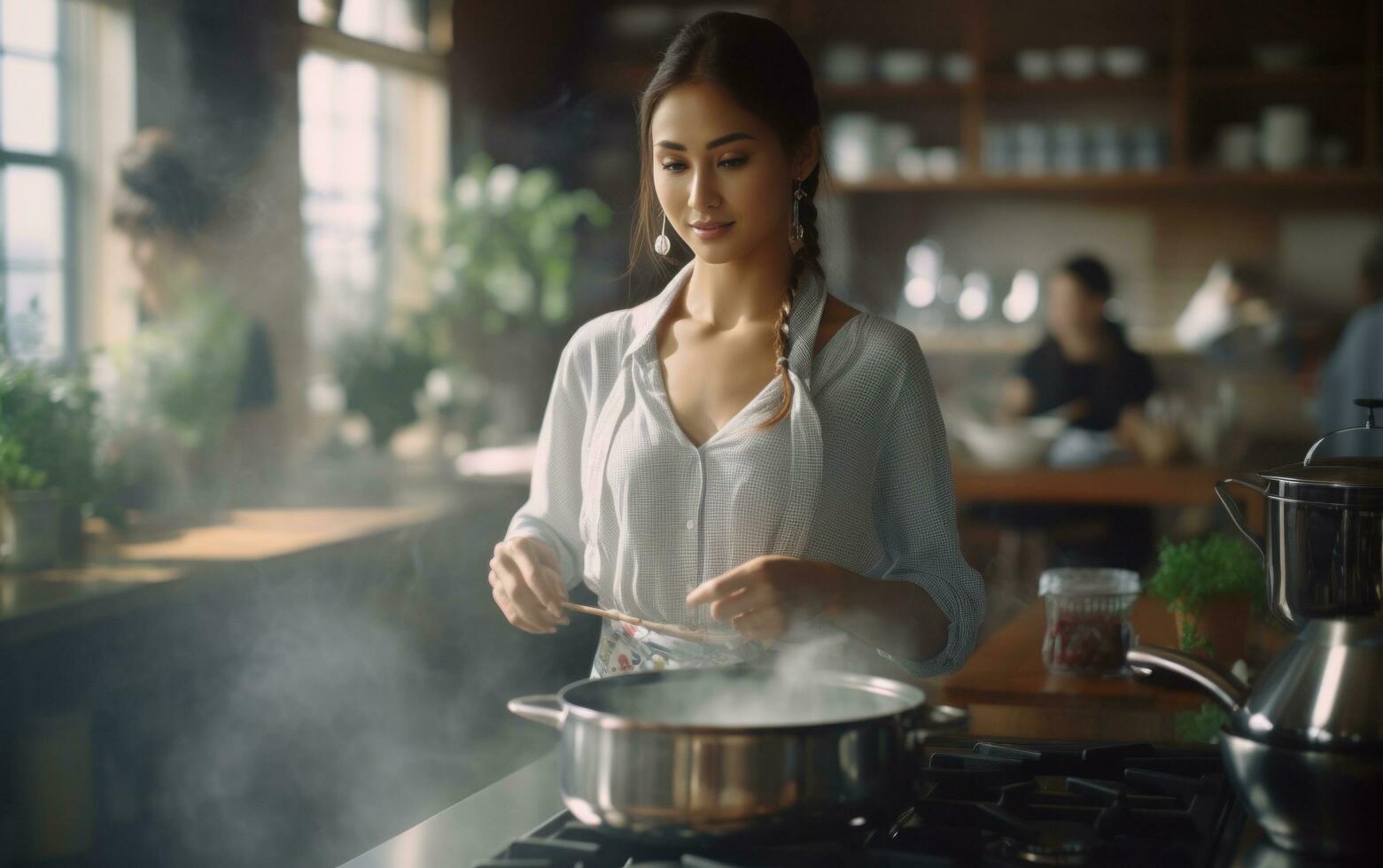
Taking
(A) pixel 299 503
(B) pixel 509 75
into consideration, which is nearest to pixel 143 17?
(A) pixel 299 503

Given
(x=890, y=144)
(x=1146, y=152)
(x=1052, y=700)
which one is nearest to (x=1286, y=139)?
(x=1146, y=152)

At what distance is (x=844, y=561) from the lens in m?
1.19

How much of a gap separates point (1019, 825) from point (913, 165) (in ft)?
14.9

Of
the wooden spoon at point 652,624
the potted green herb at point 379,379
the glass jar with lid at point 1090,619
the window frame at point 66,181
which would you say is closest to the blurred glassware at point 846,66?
the potted green herb at point 379,379

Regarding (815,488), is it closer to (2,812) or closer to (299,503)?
(2,812)

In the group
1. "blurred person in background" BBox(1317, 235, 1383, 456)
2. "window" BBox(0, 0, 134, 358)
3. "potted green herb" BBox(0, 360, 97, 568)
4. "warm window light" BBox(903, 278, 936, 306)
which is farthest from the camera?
"warm window light" BBox(903, 278, 936, 306)

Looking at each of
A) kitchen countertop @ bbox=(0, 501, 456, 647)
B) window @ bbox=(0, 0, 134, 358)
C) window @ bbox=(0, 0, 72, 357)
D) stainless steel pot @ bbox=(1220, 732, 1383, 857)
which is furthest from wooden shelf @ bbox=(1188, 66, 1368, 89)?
stainless steel pot @ bbox=(1220, 732, 1383, 857)

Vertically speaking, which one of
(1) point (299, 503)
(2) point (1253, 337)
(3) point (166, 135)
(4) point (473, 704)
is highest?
(3) point (166, 135)

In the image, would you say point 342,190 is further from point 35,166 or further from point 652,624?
point 652,624

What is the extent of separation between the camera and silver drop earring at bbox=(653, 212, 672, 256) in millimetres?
1258

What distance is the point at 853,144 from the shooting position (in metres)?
5.18

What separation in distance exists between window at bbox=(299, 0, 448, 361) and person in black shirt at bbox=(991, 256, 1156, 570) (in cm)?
198

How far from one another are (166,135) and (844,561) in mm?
2398

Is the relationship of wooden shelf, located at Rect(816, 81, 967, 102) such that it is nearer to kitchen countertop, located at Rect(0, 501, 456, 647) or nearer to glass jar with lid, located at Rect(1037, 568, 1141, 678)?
kitchen countertop, located at Rect(0, 501, 456, 647)
